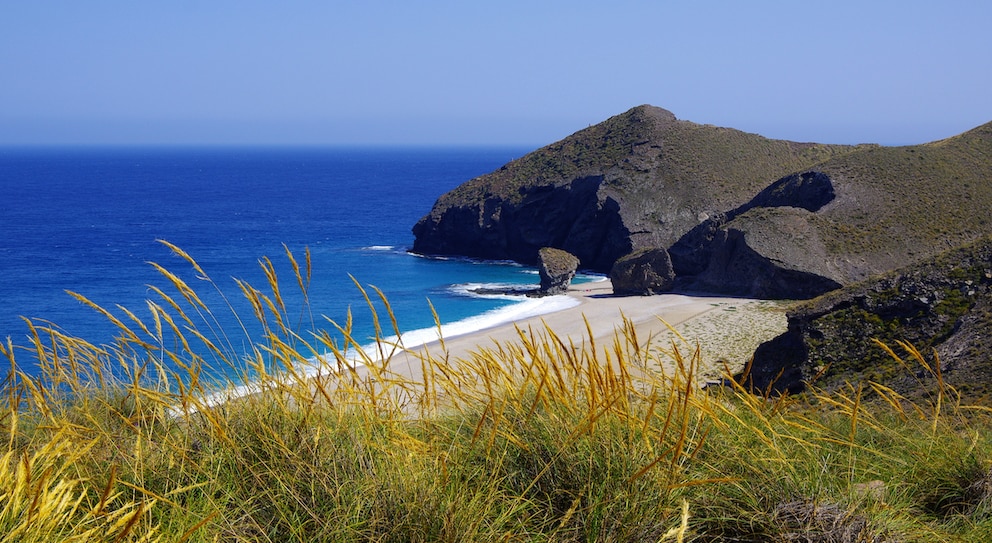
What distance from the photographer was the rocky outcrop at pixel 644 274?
37375 mm

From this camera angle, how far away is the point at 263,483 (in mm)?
3248

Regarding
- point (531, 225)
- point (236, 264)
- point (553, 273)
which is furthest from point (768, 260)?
point (236, 264)

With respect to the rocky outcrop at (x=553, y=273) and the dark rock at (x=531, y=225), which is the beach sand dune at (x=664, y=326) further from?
the dark rock at (x=531, y=225)

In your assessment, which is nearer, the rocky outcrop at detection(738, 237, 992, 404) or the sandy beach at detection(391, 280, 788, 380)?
the rocky outcrop at detection(738, 237, 992, 404)

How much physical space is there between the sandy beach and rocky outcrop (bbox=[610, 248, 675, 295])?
70 cm

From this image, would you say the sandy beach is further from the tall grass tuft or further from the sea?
the tall grass tuft

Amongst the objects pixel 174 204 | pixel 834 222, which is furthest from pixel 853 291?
pixel 174 204

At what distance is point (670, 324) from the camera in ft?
83.1

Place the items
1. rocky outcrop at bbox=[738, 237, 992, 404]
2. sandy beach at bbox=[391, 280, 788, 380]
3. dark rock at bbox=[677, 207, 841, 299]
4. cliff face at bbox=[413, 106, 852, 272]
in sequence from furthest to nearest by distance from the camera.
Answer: cliff face at bbox=[413, 106, 852, 272], dark rock at bbox=[677, 207, 841, 299], sandy beach at bbox=[391, 280, 788, 380], rocky outcrop at bbox=[738, 237, 992, 404]

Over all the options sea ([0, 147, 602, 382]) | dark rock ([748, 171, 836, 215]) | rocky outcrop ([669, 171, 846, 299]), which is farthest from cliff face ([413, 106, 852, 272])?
rocky outcrop ([669, 171, 846, 299])

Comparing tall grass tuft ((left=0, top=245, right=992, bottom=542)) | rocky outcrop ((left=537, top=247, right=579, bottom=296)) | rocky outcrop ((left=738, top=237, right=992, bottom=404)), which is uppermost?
tall grass tuft ((left=0, top=245, right=992, bottom=542))

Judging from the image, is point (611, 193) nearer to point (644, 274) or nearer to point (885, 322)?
point (644, 274)

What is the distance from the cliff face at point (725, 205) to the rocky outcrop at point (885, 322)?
A: 20.4m

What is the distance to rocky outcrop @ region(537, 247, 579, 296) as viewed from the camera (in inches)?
1518
